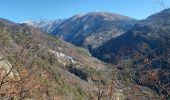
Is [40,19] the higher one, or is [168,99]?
[40,19]

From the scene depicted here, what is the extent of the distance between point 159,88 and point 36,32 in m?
5.68

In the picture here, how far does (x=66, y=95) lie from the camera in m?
155

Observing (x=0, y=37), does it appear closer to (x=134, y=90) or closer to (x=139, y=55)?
(x=139, y=55)

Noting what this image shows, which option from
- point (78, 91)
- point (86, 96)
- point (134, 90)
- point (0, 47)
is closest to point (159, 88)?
point (134, 90)

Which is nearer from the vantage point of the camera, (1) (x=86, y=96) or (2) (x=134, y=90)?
(2) (x=134, y=90)

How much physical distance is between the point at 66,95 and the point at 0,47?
137 metres

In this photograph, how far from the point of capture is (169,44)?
1662cm

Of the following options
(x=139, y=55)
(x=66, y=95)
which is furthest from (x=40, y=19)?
(x=66, y=95)

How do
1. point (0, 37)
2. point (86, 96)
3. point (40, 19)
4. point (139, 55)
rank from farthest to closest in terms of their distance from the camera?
point (86, 96) < point (40, 19) < point (139, 55) < point (0, 37)

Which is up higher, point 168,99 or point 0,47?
point 0,47

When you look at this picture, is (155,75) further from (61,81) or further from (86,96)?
(61,81)

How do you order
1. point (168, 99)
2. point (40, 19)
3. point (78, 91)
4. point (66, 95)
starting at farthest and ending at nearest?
point (78, 91)
point (66, 95)
point (40, 19)
point (168, 99)

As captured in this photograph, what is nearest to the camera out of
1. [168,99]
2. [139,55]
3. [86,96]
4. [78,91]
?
[168,99]

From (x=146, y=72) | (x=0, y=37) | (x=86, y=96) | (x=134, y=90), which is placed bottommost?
(x=86, y=96)
